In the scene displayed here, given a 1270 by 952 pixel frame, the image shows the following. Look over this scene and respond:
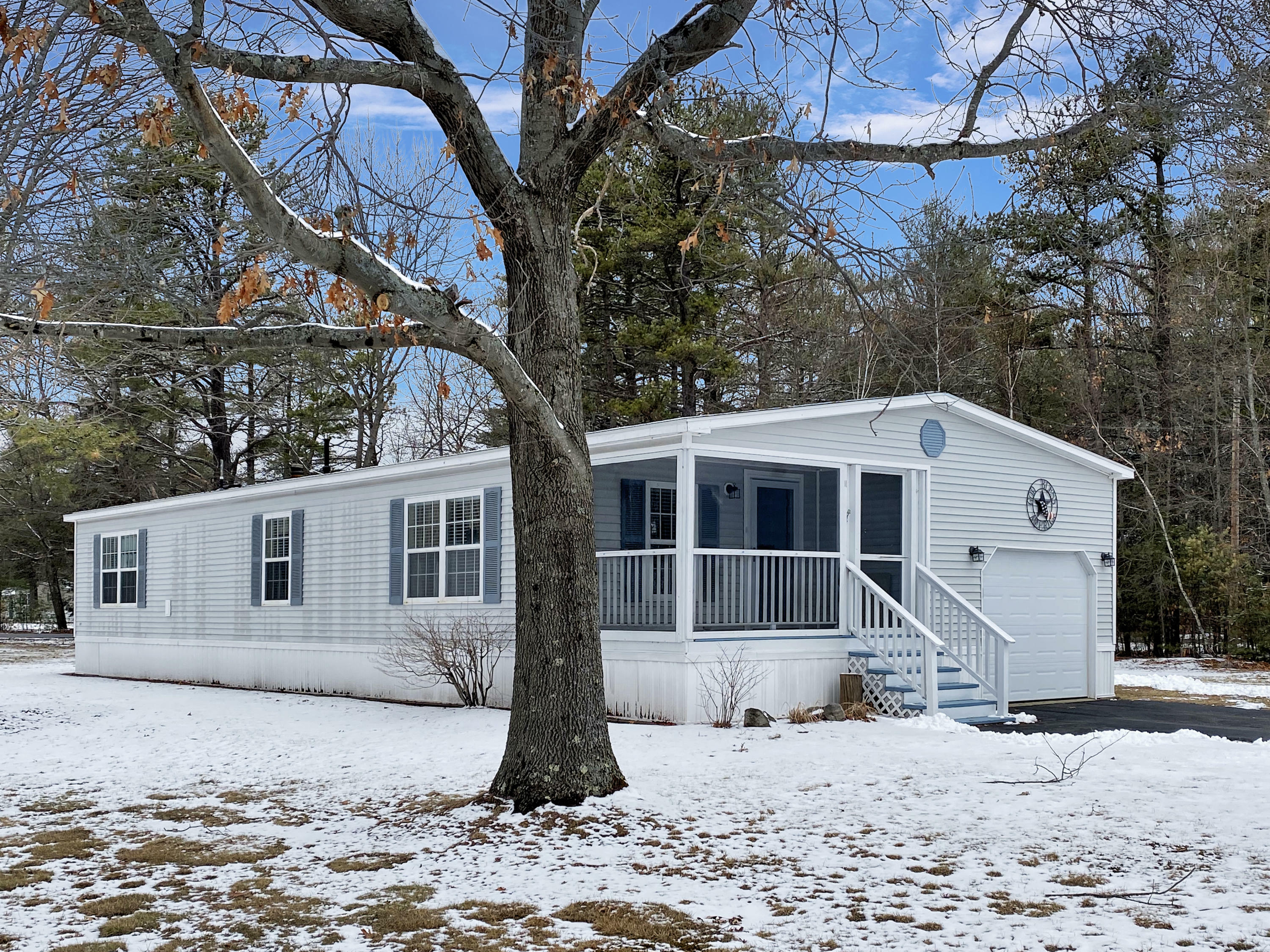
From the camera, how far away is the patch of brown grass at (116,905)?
5.66 m

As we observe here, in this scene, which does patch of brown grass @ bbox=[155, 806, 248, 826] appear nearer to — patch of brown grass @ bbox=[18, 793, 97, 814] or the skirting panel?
patch of brown grass @ bbox=[18, 793, 97, 814]

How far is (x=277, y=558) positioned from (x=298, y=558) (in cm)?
67

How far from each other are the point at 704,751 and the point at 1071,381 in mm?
19135

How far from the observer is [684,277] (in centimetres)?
2269

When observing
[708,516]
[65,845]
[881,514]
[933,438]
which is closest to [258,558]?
[708,516]

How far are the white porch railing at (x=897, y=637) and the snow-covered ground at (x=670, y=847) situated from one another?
859 mm

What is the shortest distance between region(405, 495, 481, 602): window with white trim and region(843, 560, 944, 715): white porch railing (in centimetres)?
448

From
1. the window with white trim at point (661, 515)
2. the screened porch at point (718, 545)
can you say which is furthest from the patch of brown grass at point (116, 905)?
the window with white trim at point (661, 515)

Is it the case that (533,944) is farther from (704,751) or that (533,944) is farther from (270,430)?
(270,430)

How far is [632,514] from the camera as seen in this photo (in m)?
15.5

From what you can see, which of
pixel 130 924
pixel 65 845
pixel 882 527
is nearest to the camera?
pixel 130 924

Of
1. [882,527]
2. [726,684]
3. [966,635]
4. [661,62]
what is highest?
[661,62]

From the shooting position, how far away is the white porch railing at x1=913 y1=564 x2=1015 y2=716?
41.4 feet

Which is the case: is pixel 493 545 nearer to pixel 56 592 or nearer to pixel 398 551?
pixel 398 551
